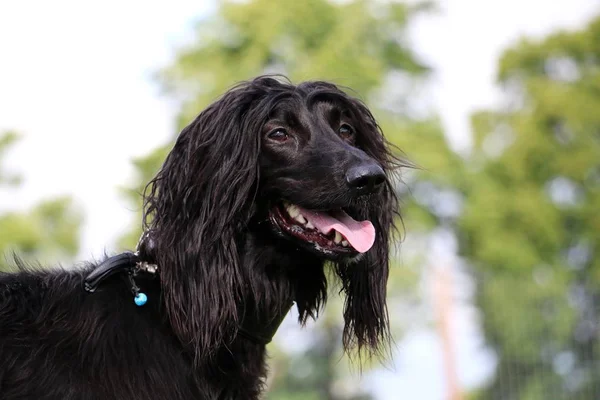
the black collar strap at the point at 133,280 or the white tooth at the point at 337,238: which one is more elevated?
the white tooth at the point at 337,238

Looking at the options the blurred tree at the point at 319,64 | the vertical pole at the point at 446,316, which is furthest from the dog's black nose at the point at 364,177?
the blurred tree at the point at 319,64

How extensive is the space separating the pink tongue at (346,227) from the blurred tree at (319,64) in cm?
1541

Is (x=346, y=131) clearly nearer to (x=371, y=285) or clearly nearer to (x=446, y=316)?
(x=371, y=285)

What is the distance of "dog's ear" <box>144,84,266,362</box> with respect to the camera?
341 centimetres

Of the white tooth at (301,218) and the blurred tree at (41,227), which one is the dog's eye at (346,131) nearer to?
the white tooth at (301,218)

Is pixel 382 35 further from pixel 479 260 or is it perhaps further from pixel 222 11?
pixel 479 260

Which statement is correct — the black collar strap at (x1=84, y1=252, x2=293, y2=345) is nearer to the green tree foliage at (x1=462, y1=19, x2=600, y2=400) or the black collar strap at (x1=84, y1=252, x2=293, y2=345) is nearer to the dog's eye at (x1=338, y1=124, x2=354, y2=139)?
the dog's eye at (x1=338, y1=124, x2=354, y2=139)

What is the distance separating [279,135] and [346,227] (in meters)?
0.51

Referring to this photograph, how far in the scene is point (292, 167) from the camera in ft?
12.1

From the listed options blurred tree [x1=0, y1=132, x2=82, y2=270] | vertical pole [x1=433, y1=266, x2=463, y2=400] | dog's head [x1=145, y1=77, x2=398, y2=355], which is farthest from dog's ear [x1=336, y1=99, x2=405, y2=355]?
blurred tree [x1=0, y1=132, x2=82, y2=270]

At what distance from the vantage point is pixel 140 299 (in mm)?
3402

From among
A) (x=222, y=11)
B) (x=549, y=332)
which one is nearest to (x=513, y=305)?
(x=549, y=332)

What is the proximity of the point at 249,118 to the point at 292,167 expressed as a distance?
11.6 inches

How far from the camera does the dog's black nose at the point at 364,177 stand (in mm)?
3500
